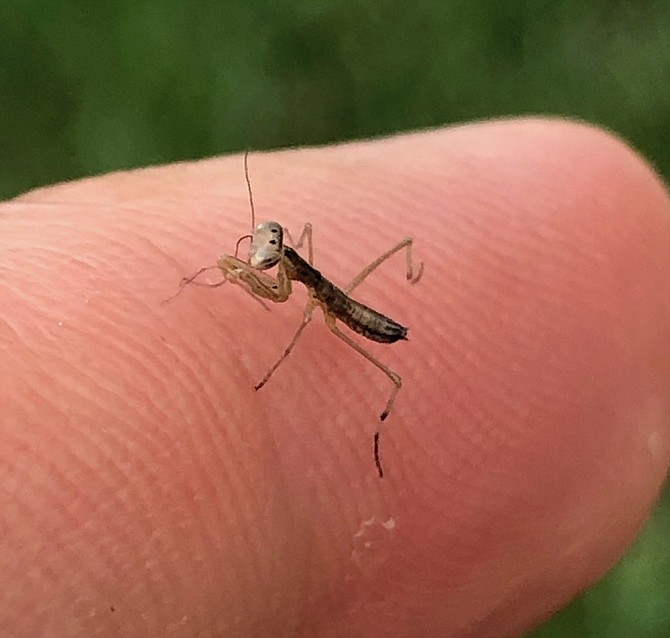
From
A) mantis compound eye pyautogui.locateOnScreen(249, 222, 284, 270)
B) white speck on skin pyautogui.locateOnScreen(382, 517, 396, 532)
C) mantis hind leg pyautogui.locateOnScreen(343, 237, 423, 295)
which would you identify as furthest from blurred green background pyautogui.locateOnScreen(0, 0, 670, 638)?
white speck on skin pyautogui.locateOnScreen(382, 517, 396, 532)

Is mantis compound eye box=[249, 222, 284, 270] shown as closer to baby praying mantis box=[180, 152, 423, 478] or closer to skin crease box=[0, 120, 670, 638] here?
baby praying mantis box=[180, 152, 423, 478]

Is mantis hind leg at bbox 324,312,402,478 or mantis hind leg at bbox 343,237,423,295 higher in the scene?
mantis hind leg at bbox 343,237,423,295

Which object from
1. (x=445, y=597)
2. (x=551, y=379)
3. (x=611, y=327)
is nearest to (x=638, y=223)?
(x=611, y=327)

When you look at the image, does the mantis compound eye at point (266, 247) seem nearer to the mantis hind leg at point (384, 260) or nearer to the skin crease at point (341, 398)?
the skin crease at point (341, 398)

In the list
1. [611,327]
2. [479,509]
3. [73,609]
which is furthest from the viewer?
[611,327]

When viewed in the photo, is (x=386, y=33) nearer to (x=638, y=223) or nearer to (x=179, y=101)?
(x=179, y=101)

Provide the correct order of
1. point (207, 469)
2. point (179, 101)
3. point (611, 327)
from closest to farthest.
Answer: point (207, 469), point (611, 327), point (179, 101)

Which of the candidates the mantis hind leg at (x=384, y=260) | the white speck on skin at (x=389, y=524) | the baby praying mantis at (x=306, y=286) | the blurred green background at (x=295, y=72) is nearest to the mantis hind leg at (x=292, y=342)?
the baby praying mantis at (x=306, y=286)
